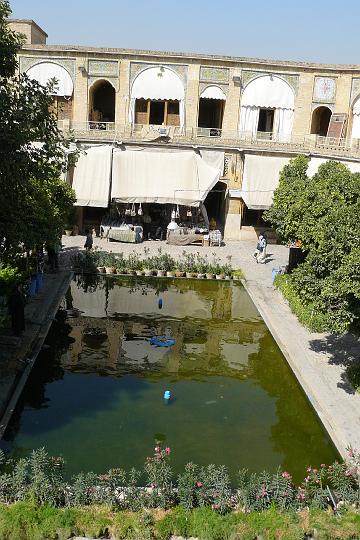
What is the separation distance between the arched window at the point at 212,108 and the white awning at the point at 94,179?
18.0 feet

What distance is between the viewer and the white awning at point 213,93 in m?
28.8

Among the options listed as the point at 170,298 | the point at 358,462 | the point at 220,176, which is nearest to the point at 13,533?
the point at 358,462

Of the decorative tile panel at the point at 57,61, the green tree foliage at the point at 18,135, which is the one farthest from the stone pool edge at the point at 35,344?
the decorative tile panel at the point at 57,61

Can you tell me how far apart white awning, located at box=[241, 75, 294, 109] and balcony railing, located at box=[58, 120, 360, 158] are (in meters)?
1.59

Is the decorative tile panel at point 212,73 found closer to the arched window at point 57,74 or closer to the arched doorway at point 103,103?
the arched doorway at point 103,103

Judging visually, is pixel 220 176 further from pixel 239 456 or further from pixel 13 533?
pixel 13 533

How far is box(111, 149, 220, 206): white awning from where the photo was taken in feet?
90.1

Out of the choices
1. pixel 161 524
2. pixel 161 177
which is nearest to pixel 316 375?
pixel 161 524

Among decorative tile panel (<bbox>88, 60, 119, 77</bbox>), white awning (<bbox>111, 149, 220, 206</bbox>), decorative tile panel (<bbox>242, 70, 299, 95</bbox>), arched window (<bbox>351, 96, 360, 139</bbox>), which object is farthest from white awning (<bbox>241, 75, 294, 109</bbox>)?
decorative tile panel (<bbox>88, 60, 119, 77</bbox>)

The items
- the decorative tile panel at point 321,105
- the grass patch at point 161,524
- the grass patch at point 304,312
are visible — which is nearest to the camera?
the grass patch at point 161,524

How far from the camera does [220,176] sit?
28219mm

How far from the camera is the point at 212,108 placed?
31.8m

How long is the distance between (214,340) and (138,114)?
16989mm

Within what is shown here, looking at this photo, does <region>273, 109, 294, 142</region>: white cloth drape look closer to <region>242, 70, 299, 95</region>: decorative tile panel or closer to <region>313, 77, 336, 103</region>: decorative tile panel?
<region>242, 70, 299, 95</region>: decorative tile panel
